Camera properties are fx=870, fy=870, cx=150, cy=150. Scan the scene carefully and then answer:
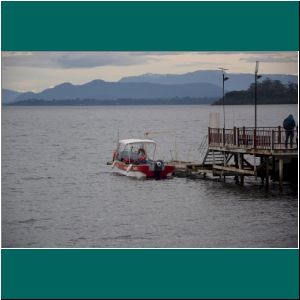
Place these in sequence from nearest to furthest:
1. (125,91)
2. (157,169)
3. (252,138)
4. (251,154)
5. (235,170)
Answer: (125,91)
(252,138)
(251,154)
(235,170)
(157,169)

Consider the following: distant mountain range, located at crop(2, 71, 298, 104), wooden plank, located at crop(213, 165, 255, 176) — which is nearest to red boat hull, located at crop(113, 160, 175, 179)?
wooden plank, located at crop(213, 165, 255, 176)

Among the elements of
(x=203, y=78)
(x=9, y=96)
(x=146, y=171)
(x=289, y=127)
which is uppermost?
(x=203, y=78)

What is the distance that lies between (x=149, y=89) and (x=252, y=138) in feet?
16.4

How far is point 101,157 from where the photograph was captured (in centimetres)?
4400

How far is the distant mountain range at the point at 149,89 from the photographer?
22156mm

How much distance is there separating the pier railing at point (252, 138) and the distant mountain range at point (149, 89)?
1.90 m

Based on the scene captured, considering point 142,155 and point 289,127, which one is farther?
point 142,155

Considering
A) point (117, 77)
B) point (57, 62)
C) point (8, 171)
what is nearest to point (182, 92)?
point (117, 77)

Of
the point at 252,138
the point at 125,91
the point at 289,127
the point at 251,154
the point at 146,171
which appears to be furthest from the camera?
the point at 146,171

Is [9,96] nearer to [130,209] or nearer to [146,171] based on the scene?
[130,209]

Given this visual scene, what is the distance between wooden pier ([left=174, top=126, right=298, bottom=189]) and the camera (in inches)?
1085

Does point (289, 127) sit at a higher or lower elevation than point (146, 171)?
higher

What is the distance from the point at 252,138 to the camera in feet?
94.4

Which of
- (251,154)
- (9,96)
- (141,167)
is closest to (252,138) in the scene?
(251,154)
